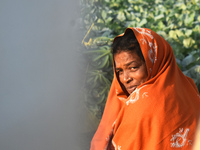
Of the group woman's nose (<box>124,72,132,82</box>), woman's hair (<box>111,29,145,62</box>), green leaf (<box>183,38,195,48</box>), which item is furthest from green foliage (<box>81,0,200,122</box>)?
woman's nose (<box>124,72,132,82</box>)

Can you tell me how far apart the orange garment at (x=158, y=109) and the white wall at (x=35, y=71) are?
0.40 m

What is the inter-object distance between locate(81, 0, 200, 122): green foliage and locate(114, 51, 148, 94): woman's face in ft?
0.97

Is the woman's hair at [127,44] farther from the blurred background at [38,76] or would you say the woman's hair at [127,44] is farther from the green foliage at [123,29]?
the blurred background at [38,76]

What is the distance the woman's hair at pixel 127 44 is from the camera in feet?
4.42

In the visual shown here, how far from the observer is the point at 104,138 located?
1.45m

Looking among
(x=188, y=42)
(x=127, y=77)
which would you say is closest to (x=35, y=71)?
(x=127, y=77)

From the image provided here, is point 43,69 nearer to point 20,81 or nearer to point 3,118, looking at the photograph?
point 20,81

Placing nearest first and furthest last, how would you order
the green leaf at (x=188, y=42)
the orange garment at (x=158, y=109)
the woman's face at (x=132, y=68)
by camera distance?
1. the orange garment at (x=158, y=109)
2. the woman's face at (x=132, y=68)
3. the green leaf at (x=188, y=42)

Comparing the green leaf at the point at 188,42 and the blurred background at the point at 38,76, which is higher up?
the blurred background at the point at 38,76

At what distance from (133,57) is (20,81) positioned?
0.71m

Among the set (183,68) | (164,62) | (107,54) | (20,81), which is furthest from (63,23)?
(183,68)

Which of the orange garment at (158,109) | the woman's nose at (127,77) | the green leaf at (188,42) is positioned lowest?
the green leaf at (188,42)

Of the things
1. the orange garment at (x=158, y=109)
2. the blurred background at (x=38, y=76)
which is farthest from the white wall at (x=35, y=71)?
the orange garment at (x=158, y=109)

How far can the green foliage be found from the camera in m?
1.83
